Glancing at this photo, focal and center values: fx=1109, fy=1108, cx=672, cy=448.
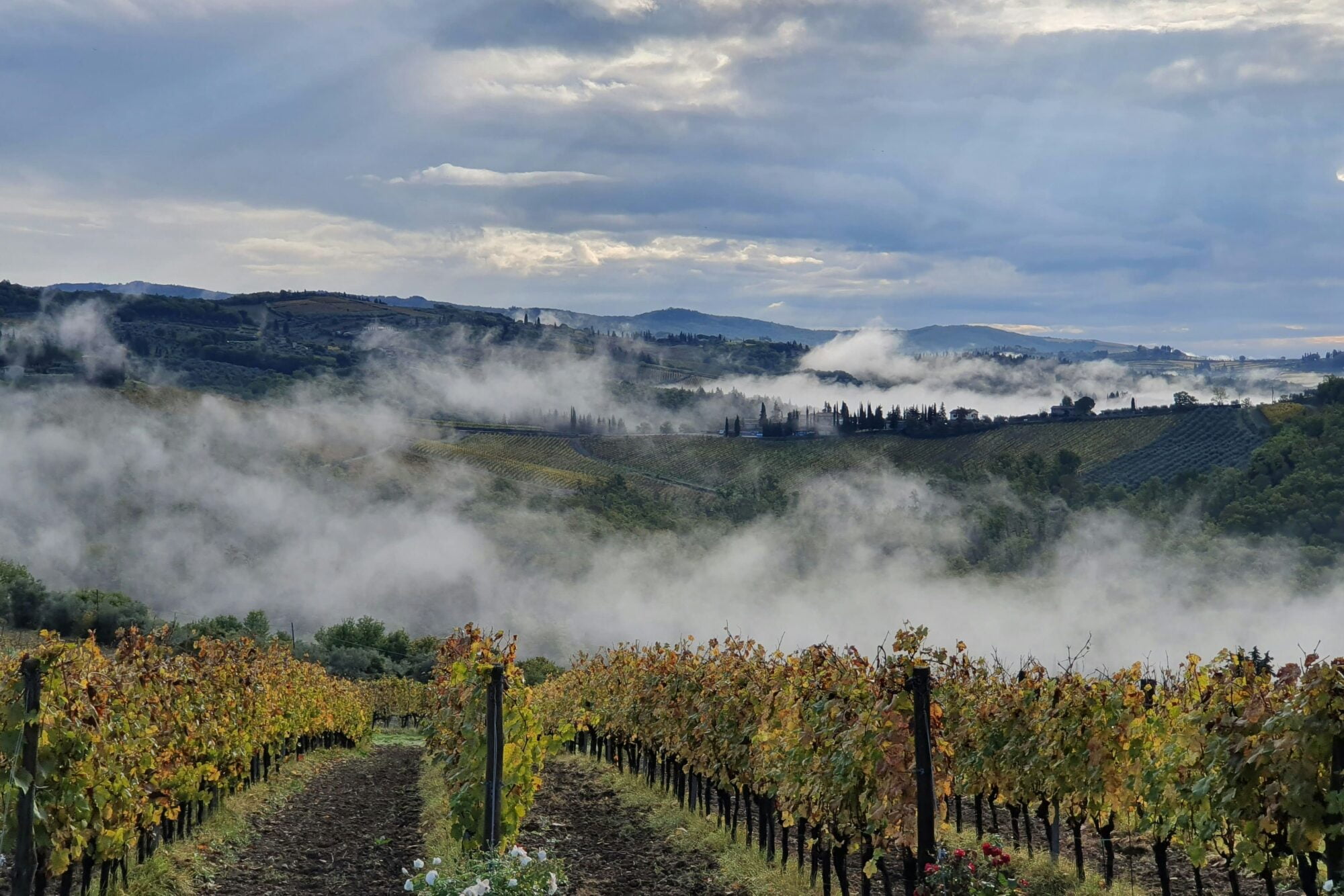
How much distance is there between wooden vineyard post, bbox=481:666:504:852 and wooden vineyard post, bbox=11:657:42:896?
5.10 meters

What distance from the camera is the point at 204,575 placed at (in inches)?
6388

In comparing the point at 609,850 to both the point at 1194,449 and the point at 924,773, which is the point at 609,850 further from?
the point at 1194,449

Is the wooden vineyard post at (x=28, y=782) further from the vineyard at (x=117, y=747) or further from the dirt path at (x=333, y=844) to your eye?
the dirt path at (x=333, y=844)

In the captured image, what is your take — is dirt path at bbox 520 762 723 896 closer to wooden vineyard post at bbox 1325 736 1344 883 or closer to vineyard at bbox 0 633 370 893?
vineyard at bbox 0 633 370 893

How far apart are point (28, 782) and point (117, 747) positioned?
10.1 feet

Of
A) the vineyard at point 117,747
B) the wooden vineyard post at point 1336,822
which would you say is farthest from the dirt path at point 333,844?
the wooden vineyard post at point 1336,822

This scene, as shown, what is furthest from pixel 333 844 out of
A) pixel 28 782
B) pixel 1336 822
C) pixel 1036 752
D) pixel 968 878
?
pixel 1336 822

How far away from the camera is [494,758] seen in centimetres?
1466

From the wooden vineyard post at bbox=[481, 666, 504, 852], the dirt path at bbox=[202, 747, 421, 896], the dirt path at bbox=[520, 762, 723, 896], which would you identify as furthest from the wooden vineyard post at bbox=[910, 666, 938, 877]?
the dirt path at bbox=[202, 747, 421, 896]

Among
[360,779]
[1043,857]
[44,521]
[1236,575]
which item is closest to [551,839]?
[1043,857]

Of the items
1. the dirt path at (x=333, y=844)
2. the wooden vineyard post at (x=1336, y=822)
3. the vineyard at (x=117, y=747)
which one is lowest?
the dirt path at (x=333, y=844)

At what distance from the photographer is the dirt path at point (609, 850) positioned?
1580cm

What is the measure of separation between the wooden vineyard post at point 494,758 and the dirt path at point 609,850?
4.21ft

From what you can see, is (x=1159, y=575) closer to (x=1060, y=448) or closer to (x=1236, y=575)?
(x=1236, y=575)
